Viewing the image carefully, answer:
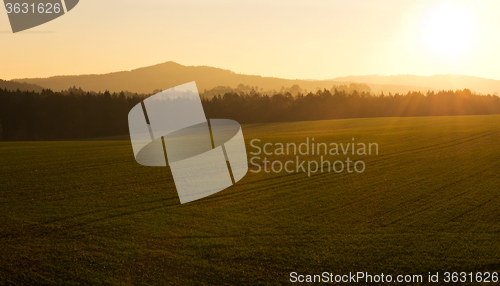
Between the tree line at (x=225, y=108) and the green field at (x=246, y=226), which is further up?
the tree line at (x=225, y=108)

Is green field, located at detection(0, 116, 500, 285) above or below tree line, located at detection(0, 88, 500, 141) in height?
below

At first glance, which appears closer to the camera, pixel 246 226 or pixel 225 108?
pixel 246 226

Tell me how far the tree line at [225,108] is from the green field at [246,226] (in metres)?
67.2

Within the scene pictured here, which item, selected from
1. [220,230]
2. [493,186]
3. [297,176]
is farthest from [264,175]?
[493,186]

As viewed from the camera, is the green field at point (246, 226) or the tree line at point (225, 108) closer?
the green field at point (246, 226)

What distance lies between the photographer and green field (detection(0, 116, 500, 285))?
10.1 m

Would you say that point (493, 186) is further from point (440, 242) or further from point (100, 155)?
point (100, 155)

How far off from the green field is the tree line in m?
67.2

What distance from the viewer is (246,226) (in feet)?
44.1

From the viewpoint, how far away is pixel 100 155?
1189 inches

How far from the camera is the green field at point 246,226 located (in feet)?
33.3

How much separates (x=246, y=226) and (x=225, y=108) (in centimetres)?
8947

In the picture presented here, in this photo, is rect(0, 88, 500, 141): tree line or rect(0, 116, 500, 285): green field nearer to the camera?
rect(0, 116, 500, 285): green field

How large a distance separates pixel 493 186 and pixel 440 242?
9.69m
